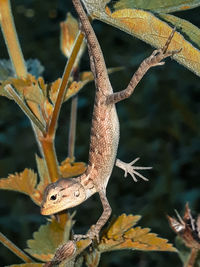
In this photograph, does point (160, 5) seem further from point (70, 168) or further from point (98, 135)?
point (70, 168)

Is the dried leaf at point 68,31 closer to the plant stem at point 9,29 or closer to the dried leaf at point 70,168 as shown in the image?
the plant stem at point 9,29

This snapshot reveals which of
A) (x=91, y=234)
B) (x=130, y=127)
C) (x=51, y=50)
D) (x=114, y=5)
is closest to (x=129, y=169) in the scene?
(x=91, y=234)

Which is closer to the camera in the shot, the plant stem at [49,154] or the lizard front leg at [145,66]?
the lizard front leg at [145,66]

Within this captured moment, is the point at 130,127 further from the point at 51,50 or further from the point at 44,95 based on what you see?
the point at 44,95

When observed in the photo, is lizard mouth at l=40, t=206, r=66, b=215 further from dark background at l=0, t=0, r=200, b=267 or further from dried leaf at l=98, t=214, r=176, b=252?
dark background at l=0, t=0, r=200, b=267

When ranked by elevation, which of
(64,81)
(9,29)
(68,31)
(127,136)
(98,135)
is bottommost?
(98,135)

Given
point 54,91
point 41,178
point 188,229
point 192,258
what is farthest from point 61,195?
point 192,258

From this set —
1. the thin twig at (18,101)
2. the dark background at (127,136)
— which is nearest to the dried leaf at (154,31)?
the thin twig at (18,101)
